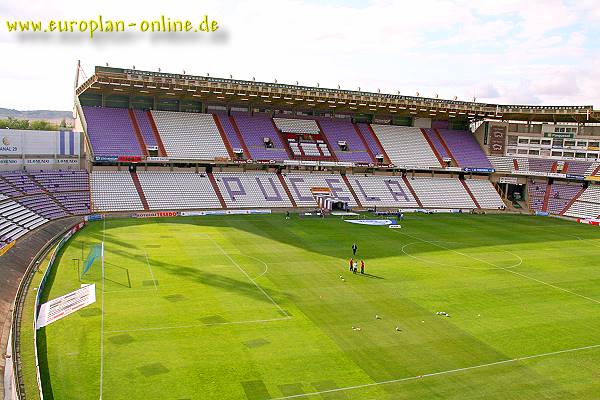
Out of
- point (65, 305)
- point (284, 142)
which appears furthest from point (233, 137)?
point (65, 305)

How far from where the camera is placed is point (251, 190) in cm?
6712

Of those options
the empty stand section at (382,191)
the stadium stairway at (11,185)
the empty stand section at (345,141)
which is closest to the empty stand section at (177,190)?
the stadium stairway at (11,185)

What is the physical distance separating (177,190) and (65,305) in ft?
117

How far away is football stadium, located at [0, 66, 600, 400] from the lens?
2208 cm

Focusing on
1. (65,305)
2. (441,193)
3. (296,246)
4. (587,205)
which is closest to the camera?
(65,305)

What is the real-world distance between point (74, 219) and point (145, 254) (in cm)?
1554

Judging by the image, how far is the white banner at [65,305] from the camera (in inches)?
1034

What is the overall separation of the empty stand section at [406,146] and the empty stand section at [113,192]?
38905 millimetres

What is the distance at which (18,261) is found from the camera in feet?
112

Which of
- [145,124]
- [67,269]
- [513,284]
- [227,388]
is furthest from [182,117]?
[227,388]

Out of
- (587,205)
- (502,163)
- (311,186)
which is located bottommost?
(587,205)

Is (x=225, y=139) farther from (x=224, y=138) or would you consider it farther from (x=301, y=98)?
(x=301, y=98)

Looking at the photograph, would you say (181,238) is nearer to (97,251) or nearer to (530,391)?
(97,251)

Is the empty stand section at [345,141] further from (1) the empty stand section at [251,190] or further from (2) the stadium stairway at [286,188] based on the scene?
(1) the empty stand section at [251,190]
